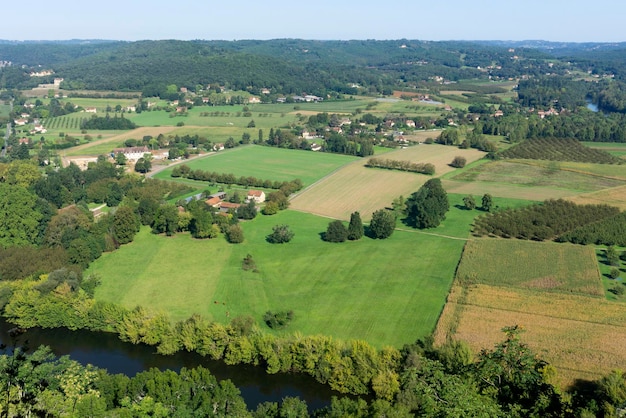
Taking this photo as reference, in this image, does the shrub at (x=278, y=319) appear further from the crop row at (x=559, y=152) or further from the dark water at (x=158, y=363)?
the crop row at (x=559, y=152)

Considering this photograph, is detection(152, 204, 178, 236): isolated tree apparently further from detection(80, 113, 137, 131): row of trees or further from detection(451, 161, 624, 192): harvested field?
detection(80, 113, 137, 131): row of trees

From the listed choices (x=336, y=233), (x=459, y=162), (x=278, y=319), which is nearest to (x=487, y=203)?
(x=336, y=233)

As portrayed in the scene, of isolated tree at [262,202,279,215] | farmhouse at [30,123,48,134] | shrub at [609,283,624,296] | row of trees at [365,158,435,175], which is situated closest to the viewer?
shrub at [609,283,624,296]

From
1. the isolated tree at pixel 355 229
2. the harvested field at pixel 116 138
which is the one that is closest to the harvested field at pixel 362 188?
the isolated tree at pixel 355 229

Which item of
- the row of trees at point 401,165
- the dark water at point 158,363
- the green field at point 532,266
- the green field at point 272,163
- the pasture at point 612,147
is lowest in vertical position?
the dark water at point 158,363

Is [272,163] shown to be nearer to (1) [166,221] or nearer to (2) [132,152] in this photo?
(2) [132,152]

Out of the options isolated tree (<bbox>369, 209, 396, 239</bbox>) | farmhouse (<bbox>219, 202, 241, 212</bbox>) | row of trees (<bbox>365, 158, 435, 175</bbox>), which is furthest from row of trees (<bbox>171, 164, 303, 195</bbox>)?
isolated tree (<bbox>369, 209, 396, 239</bbox>)
